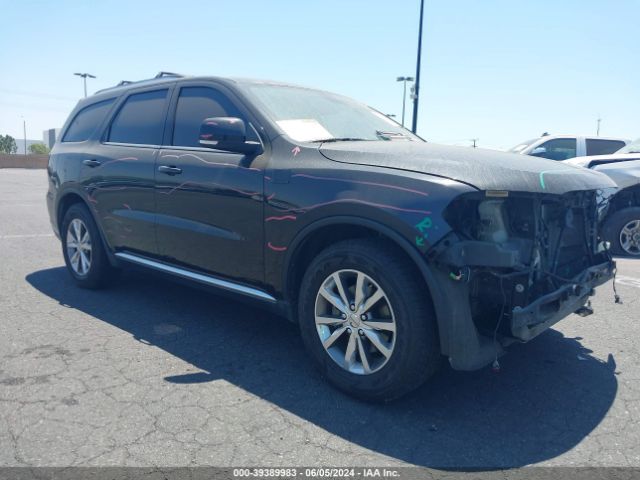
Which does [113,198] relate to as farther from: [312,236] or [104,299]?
[312,236]

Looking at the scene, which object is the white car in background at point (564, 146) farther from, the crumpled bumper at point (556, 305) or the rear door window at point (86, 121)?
the rear door window at point (86, 121)

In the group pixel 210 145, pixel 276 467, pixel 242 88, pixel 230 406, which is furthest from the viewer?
pixel 242 88

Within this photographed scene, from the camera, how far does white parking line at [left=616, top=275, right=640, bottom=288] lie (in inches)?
222

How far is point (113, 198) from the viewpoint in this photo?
180 inches

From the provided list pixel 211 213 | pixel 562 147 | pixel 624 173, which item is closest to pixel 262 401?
pixel 211 213

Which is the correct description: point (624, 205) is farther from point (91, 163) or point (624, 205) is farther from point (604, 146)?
point (91, 163)

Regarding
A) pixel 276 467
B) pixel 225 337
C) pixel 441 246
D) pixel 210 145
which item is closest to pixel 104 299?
pixel 225 337

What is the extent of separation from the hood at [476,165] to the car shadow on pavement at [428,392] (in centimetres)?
117

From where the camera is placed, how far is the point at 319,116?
153 inches

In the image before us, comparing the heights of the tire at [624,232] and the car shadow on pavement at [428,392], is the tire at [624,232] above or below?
above

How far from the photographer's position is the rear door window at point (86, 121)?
511 cm

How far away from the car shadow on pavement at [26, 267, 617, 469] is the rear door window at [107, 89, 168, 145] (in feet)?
4.81

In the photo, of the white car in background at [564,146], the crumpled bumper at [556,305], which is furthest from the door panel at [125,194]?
the white car in background at [564,146]

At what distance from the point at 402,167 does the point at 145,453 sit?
1874mm
